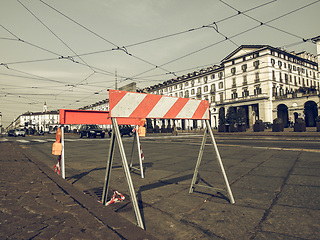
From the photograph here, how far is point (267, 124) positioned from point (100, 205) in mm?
45353

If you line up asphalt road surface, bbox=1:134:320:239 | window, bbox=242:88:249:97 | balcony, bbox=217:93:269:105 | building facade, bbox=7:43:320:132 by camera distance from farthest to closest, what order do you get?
1. window, bbox=242:88:249:97
2. balcony, bbox=217:93:269:105
3. building facade, bbox=7:43:320:132
4. asphalt road surface, bbox=1:134:320:239

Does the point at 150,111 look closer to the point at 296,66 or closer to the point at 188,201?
the point at 188,201

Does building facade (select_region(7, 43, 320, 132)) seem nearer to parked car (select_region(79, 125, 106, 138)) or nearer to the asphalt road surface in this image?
parked car (select_region(79, 125, 106, 138))

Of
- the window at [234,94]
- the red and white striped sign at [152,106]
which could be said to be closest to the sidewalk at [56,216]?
the red and white striped sign at [152,106]

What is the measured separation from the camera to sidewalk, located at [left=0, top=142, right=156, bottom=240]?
1.88m

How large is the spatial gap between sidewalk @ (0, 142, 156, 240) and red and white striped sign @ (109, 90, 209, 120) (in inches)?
46.3

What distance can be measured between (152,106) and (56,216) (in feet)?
5.83

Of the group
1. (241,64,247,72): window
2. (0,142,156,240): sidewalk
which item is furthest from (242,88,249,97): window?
(0,142,156,240): sidewalk

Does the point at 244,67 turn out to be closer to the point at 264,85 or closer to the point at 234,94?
the point at 264,85

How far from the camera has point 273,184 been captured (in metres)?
3.54

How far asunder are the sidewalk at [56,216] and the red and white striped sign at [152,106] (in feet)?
3.86

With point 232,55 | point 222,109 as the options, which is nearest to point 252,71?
point 232,55

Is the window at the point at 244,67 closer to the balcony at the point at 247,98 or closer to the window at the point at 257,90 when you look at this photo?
the window at the point at 257,90

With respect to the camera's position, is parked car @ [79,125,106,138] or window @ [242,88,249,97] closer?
parked car @ [79,125,106,138]
